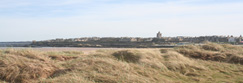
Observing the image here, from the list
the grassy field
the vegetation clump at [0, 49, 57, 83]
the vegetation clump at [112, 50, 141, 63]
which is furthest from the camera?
the vegetation clump at [112, 50, 141, 63]

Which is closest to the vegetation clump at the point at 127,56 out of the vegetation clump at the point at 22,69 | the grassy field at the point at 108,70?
the grassy field at the point at 108,70

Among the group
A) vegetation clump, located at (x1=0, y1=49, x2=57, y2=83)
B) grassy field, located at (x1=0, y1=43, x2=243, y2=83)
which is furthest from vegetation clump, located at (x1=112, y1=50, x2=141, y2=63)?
vegetation clump, located at (x1=0, y1=49, x2=57, y2=83)

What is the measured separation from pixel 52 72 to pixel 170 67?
3801mm

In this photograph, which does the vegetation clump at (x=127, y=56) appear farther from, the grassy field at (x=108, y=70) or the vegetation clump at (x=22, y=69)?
the vegetation clump at (x=22, y=69)

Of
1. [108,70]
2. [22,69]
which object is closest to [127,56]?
[108,70]

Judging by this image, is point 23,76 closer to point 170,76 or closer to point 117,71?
point 117,71

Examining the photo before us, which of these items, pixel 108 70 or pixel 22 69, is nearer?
Answer: pixel 108 70

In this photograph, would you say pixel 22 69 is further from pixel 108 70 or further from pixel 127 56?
pixel 127 56

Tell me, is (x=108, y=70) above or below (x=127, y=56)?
below

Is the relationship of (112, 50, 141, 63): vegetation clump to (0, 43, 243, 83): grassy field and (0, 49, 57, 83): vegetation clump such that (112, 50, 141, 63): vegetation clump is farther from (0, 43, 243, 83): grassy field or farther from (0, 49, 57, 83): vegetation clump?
(0, 49, 57, 83): vegetation clump

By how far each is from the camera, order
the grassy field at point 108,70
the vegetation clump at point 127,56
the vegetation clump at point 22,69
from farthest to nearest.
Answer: the vegetation clump at point 127,56 → the vegetation clump at point 22,69 → the grassy field at point 108,70

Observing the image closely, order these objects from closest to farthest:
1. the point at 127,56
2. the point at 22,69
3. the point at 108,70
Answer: the point at 108,70, the point at 22,69, the point at 127,56

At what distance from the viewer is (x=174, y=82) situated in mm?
6703

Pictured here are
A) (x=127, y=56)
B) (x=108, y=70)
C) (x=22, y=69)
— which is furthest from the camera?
(x=127, y=56)
